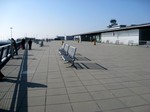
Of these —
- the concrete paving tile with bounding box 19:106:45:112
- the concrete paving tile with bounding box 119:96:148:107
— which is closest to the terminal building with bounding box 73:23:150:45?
the concrete paving tile with bounding box 119:96:148:107

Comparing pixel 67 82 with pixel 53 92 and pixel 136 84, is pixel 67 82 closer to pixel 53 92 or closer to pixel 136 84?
pixel 53 92

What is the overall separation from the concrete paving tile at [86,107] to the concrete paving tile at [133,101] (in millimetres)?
779

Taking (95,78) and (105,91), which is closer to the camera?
(105,91)

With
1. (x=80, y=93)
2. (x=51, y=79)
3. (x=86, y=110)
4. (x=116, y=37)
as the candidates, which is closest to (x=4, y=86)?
(x=51, y=79)

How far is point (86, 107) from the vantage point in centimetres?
443

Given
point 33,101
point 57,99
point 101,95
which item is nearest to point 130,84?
point 101,95

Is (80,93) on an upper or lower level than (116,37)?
lower

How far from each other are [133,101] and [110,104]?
0.64m

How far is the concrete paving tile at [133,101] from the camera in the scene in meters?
4.59

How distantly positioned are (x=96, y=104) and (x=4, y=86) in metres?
3.27

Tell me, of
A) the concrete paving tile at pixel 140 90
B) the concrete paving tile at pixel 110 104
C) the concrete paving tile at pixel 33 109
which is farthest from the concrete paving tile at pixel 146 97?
the concrete paving tile at pixel 33 109

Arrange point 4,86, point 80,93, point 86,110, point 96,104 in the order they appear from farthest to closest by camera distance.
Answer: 1. point 4,86
2. point 80,93
3. point 96,104
4. point 86,110

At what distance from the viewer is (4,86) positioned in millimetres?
6250

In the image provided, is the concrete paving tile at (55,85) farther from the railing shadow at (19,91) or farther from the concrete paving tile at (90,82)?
the concrete paving tile at (90,82)
